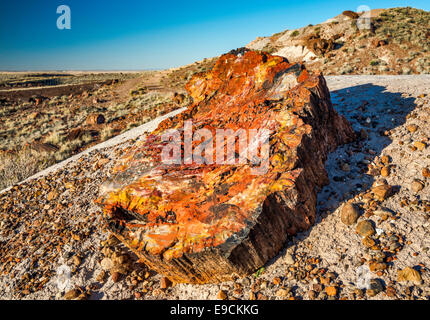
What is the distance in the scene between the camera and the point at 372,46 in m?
17.8

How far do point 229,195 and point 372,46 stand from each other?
1986 cm

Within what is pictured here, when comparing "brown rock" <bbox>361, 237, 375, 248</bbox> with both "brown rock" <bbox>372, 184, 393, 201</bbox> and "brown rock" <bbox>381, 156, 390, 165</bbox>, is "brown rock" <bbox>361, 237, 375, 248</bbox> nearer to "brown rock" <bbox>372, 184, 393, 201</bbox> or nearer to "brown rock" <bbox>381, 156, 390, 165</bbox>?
"brown rock" <bbox>372, 184, 393, 201</bbox>

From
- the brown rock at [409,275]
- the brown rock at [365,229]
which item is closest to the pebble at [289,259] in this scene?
the brown rock at [365,229]

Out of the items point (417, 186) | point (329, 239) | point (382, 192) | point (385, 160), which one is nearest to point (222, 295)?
point (329, 239)

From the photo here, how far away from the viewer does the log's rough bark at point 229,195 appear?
10.5 ft

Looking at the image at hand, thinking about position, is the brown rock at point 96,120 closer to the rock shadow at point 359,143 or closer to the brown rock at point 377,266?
the rock shadow at point 359,143

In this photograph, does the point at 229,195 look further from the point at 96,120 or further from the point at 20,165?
the point at 96,120

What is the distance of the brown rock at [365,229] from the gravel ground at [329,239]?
1 centimetres

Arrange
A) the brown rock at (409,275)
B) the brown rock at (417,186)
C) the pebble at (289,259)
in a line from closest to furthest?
the brown rock at (409,275), the pebble at (289,259), the brown rock at (417,186)

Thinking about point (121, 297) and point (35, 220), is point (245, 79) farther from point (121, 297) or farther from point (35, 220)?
point (35, 220)

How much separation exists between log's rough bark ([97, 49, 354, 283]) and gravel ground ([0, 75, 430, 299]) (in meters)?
0.27
